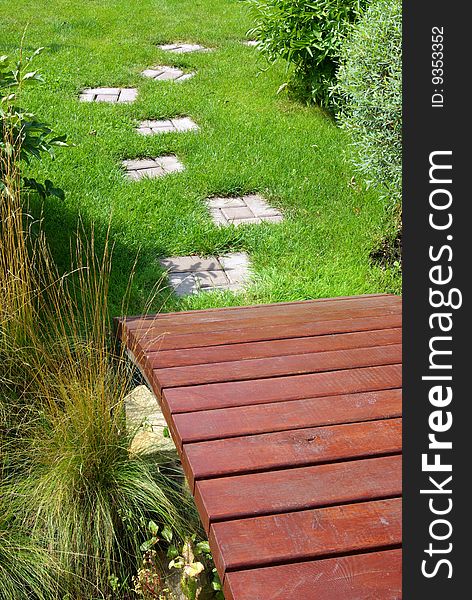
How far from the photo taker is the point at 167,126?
6.91 m

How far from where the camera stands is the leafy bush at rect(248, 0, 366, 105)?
6664mm

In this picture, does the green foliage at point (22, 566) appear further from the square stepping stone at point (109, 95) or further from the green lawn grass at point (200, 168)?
the square stepping stone at point (109, 95)

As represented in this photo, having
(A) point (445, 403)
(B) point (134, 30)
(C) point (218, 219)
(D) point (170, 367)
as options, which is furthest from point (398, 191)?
(B) point (134, 30)

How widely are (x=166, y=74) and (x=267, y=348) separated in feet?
18.2

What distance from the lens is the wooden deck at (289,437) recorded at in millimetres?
2080

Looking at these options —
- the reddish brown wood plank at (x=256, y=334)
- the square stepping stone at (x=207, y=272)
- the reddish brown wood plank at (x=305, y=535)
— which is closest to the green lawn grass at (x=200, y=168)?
the square stepping stone at (x=207, y=272)

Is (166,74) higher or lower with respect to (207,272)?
higher

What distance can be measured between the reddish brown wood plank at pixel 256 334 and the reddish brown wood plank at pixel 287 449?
722mm

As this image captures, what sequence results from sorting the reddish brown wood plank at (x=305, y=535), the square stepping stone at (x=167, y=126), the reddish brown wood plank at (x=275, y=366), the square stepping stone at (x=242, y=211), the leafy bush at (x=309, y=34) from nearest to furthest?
the reddish brown wood plank at (x=305, y=535), the reddish brown wood plank at (x=275, y=366), the square stepping stone at (x=242, y=211), the leafy bush at (x=309, y=34), the square stepping stone at (x=167, y=126)

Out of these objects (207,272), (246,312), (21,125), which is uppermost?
(21,125)

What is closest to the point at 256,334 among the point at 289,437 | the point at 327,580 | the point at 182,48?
the point at 289,437

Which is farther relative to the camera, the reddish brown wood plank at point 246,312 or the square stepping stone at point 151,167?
the square stepping stone at point 151,167

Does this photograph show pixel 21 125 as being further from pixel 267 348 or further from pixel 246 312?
pixel 267 348

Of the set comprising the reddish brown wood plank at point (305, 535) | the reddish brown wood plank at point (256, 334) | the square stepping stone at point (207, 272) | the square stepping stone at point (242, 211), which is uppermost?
the reddish brown wood plank at point (305, 535)
